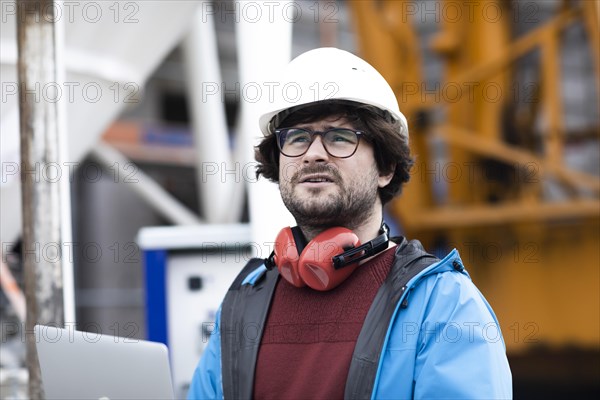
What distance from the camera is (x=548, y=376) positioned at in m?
7.56

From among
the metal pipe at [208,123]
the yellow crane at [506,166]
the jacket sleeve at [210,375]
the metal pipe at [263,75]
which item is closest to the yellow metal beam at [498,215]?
the yellow crane at [506,166]

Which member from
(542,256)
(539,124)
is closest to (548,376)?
(542,256)

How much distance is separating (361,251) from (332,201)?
0.14m

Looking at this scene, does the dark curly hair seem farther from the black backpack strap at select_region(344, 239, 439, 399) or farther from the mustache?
the black backpack strap at select_region(344, 239, 439, 399)

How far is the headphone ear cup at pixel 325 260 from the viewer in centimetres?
183

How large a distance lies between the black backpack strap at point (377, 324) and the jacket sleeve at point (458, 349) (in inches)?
2.7

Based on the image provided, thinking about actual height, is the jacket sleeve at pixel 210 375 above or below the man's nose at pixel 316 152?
below

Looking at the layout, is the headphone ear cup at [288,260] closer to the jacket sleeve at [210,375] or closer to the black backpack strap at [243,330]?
the black backpack strap at [243,330]

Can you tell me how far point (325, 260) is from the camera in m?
1.82

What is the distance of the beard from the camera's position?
1894mm

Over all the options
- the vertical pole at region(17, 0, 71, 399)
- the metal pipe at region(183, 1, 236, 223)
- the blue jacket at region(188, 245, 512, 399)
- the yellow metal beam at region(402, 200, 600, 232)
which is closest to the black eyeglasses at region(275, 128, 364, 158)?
the blue jacket at region(188, 245, 512, 399)

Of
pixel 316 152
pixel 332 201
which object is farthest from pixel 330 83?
pixel 332 201

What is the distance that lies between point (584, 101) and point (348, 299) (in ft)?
47.1

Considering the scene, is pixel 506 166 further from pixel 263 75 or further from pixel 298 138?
pixel 298 138
